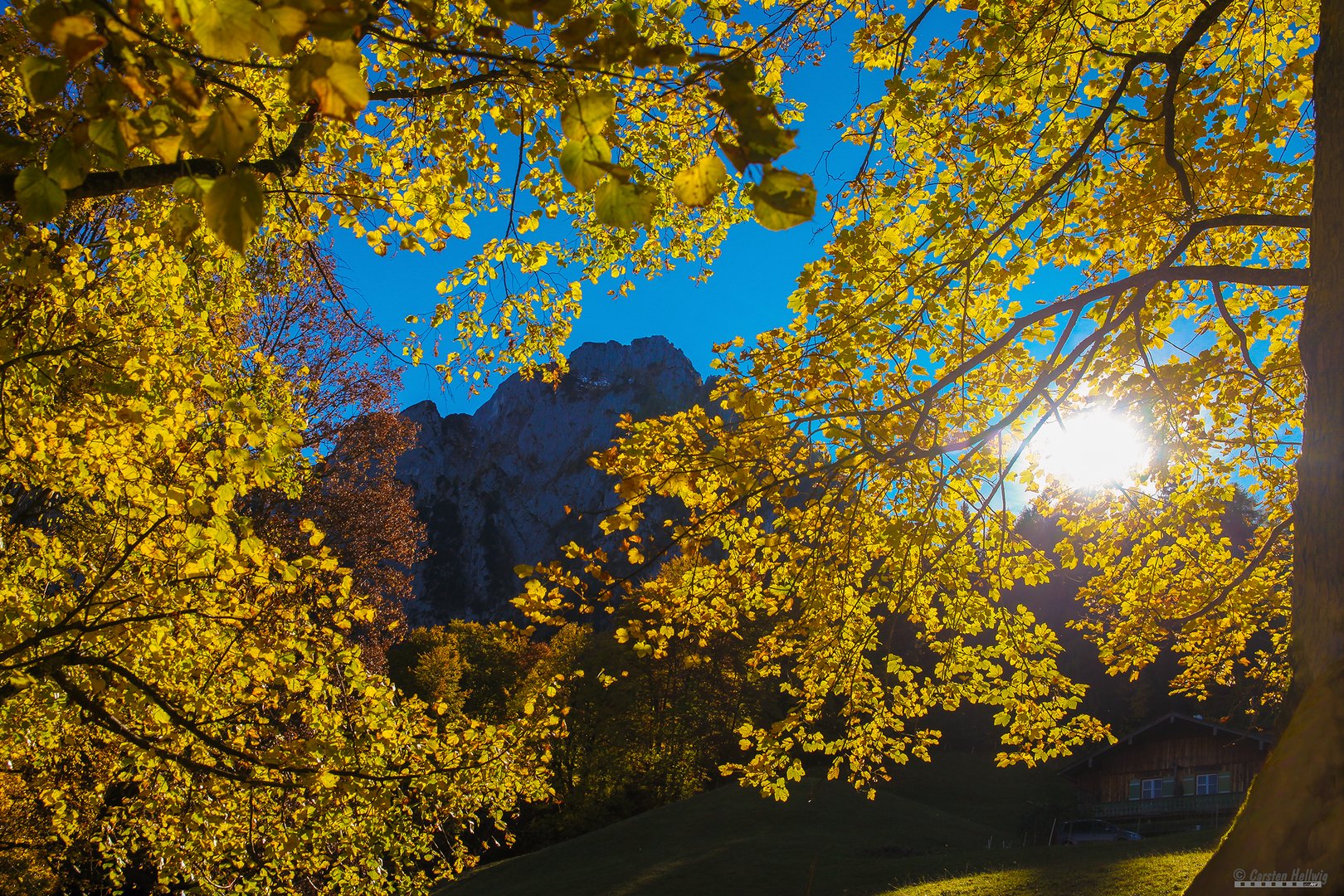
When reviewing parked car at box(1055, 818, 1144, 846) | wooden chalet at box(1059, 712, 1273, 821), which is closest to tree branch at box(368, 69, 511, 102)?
wooden chalet at box(1059, 712, 1273, 821)

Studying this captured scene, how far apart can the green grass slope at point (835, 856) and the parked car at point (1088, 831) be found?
1.28 metres

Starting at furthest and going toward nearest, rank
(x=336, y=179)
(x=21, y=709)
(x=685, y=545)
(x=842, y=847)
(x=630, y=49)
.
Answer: (x=842, y=847) → (x=21, y=709) → (x=336, y=179) → (x=685, y=545) → (x=630, y=49)

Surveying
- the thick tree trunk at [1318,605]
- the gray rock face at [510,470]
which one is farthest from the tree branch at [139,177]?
the gray rock face at [510,470]

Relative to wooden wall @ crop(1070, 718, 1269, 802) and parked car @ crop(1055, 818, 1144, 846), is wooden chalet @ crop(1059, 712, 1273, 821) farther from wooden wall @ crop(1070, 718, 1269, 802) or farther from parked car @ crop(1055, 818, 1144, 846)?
parked car @ crop(1055, 818, 1144, 846)

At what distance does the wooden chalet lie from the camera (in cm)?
2539

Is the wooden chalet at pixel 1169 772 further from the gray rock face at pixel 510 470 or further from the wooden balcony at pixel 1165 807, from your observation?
the gray rock face at pixel 510 470

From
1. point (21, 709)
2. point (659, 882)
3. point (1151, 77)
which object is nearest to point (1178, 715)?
point (659, 882)

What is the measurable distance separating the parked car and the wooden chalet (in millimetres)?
348

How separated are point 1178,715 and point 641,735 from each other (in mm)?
20209

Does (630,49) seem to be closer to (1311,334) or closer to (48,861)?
(1311,334)

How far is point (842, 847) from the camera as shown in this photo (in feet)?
72.2

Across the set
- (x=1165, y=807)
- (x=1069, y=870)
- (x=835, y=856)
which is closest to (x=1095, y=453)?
(x=1069, y=870)

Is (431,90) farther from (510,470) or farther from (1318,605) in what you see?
(510,470)

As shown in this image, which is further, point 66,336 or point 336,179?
point 66,336
